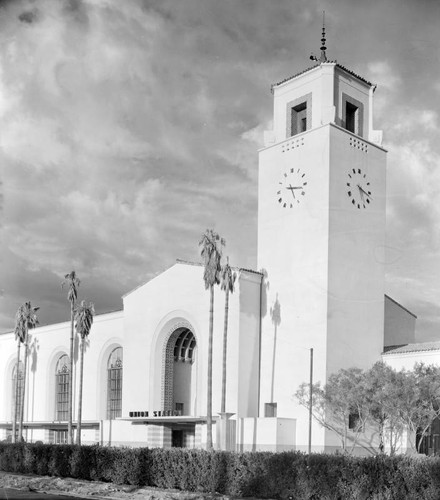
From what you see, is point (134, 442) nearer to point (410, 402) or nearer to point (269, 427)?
point (269, 427)

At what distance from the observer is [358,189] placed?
53.2 metres

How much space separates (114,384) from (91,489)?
31.2 metres

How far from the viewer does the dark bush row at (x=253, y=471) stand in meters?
27.7

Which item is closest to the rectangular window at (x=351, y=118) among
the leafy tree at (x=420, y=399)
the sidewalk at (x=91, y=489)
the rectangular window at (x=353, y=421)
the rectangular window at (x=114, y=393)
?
the leafy tree at (x=420, y=399)

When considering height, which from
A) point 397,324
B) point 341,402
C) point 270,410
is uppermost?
point 397,324

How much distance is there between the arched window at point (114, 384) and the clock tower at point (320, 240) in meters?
17.4

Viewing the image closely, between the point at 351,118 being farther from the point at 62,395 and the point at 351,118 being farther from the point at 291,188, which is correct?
the point at 62,395

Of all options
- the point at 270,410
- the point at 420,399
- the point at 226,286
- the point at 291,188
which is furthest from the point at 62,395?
the point at 420,399

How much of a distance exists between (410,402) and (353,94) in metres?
22.4

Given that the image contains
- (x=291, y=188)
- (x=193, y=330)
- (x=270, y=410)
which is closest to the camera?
(x=270, y=410)

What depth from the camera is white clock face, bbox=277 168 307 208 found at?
52.8 m

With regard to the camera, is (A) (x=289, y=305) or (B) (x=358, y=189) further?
(B) (x=358, y=189)

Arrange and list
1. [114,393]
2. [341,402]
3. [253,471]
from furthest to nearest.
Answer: [114,393] < [341,402] < [253,471]

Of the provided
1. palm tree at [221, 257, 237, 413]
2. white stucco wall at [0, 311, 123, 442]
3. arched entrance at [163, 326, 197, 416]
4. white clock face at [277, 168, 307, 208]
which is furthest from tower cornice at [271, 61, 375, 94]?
white stucco wall at [0, 311, 123, 442]
